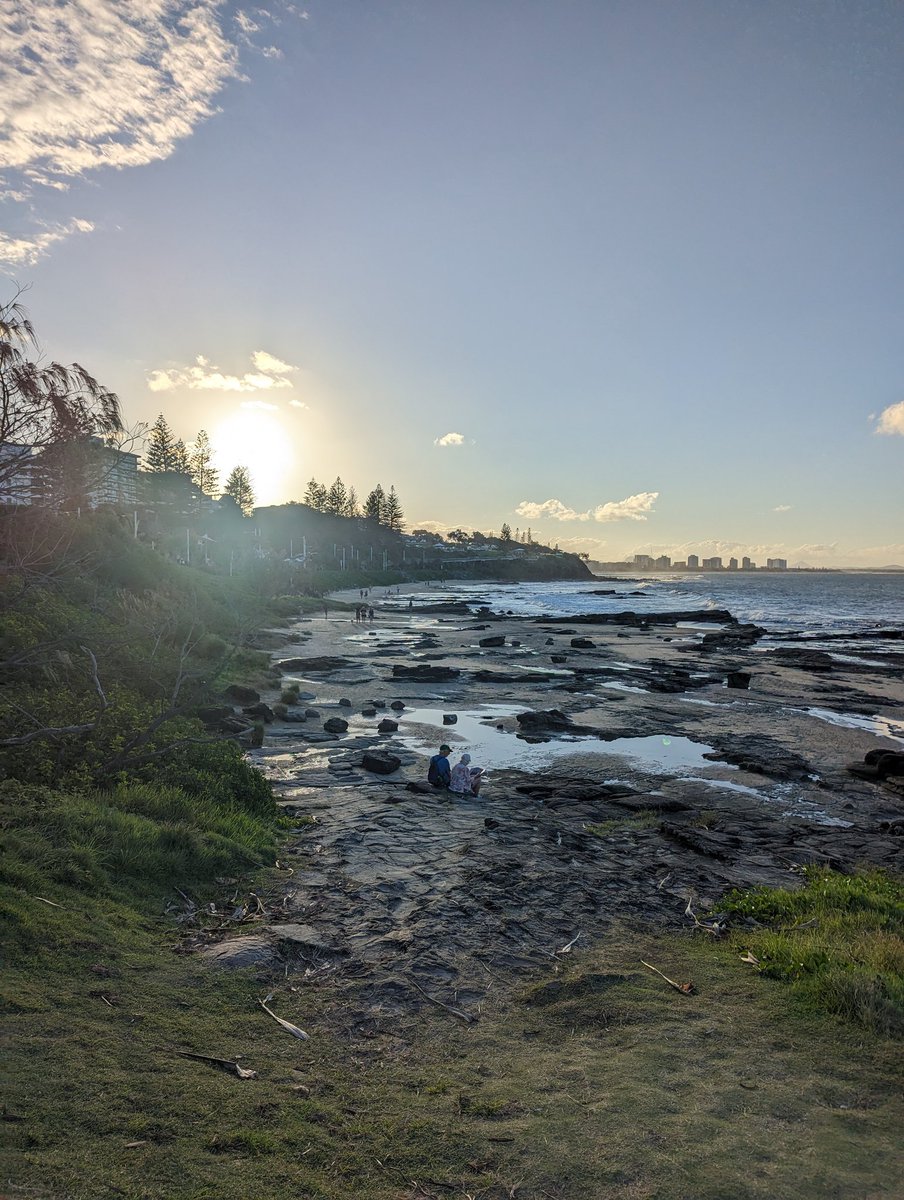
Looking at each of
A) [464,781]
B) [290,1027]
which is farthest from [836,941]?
[464,781]

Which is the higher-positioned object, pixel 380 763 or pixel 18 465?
A: pixel 18 465

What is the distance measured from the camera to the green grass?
241 inches

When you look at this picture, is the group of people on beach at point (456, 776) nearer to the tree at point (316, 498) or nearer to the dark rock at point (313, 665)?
the dark rock at point (313, 665)

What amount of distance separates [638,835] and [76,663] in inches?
468

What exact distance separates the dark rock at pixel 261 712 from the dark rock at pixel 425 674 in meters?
9.86

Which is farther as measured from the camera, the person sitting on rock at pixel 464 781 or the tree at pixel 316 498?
the tree at pixel 316 498

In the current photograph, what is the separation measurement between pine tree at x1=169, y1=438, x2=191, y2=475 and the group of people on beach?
303ft

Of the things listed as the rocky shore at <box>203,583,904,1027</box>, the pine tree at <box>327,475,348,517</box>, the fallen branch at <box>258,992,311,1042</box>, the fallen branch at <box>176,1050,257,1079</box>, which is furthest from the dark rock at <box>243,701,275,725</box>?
the pine tree at <box>327,475,348,517</box>

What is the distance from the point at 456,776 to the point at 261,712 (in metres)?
8.14

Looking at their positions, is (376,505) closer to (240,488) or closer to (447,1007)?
(240,488)

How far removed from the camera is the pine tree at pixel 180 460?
9718cm

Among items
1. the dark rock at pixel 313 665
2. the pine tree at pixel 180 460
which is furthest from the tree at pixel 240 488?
the dark rock at pixel 313 665

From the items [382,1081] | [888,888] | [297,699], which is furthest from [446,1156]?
[297,699]

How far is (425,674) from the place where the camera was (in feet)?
100
